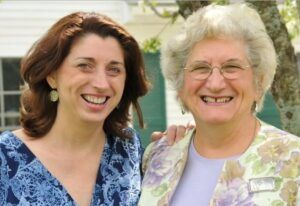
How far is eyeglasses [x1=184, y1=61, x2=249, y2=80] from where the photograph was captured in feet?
10.7

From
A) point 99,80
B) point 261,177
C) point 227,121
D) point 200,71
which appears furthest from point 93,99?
point 261,177

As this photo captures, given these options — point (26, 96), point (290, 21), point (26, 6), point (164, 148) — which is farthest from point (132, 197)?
point (26, 6)

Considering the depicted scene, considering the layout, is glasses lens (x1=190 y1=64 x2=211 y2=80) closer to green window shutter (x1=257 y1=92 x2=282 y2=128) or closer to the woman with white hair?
the woman with white hair

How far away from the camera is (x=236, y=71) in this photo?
3275 mm

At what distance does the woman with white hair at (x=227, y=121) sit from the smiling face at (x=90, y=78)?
29cm

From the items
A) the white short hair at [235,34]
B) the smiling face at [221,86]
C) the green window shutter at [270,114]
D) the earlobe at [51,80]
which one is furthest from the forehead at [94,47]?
the green window shutter at [270,114]

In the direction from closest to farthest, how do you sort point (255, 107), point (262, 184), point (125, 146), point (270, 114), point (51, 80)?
point (262, 184), point (255, 107), point (51, 80), point (125, 146), point (270, 114)

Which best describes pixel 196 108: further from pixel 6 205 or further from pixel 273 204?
pixel 6 205

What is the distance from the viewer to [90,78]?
349cm

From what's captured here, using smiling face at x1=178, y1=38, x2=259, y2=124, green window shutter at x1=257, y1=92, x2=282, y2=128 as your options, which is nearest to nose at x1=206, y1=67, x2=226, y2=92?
smiling face at x1=178, y1=38, x2=259, y2=124

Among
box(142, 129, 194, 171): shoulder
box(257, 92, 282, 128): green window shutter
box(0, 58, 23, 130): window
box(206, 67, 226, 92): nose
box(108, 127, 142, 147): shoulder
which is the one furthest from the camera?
box(257, 92, 282, 128): green window shutter

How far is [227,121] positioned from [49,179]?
931mm

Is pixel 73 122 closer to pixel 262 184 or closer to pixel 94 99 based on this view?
pixel 94 99

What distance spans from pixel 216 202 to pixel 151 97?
27.6 ft
